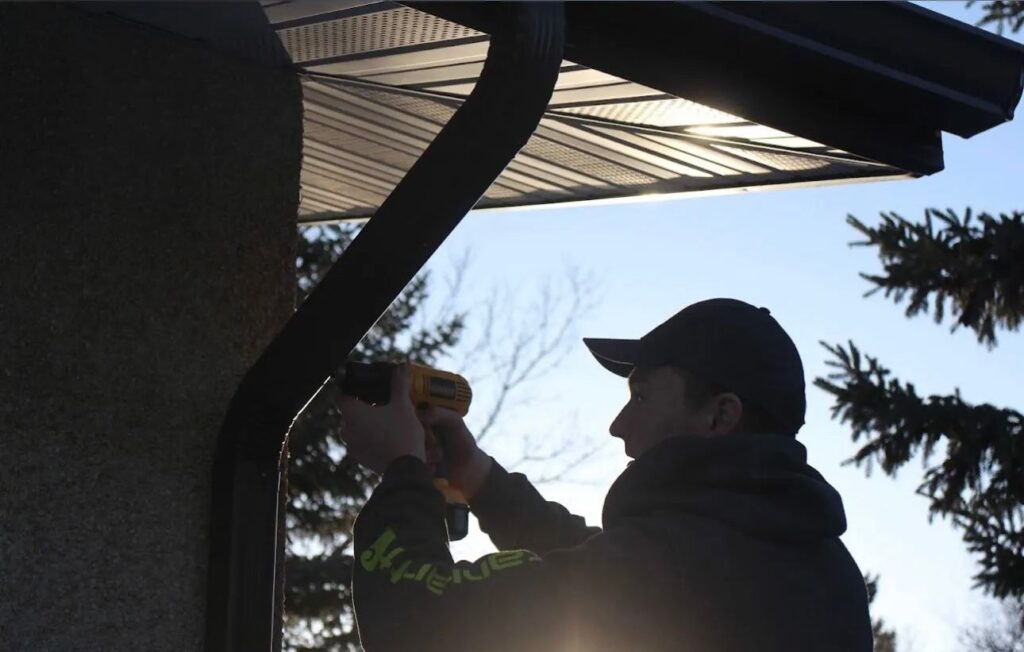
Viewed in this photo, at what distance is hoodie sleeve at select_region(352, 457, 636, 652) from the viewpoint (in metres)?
2.32

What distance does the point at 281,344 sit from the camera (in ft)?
8.38

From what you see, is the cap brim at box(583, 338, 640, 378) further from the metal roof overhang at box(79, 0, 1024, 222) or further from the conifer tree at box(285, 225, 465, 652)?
the conifer tree at box(285, 225, 465, 652)

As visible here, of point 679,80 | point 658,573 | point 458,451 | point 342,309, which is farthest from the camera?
point 458,451

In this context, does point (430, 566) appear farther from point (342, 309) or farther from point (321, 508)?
point (321, 508)

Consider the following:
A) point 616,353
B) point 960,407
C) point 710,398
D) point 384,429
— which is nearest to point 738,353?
point 710,398

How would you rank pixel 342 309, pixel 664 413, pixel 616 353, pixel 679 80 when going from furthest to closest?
pixel 616 353, pixel 664 413, pixel 679 80, pixel 342 309

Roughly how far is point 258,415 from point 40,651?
611 millimetres

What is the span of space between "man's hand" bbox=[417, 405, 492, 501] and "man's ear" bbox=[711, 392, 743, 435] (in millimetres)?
646

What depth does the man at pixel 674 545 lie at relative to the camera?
2.32m

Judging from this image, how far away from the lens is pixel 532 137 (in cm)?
363

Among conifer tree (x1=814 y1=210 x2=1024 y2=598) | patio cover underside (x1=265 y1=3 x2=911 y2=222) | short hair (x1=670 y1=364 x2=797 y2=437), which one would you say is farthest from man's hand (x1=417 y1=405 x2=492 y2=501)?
conifer tree (x1=814 y1=210 x2=1024 y2=598)

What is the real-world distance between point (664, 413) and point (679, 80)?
68cm

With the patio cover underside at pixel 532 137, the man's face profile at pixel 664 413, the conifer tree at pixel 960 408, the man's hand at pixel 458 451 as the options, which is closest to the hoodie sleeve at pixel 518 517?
the man's hand at pixel 458 451

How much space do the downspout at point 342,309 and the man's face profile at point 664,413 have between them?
1.94 feet
